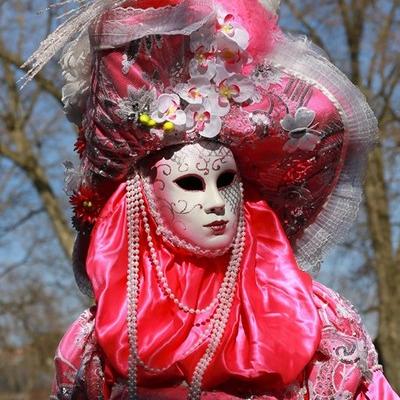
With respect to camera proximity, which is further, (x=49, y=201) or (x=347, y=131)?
(x=49, y=201)

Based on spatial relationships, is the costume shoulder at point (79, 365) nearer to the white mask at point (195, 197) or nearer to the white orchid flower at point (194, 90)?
the white mask at point (195, 197)

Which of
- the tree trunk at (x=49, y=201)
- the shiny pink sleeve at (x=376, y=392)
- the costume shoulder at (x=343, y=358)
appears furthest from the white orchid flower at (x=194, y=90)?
the tree trunk at (x=49, y=201)

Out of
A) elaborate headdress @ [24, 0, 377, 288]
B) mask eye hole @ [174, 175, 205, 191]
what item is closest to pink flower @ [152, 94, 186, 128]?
elaborate headdress @ [24, 0, 377, 288]

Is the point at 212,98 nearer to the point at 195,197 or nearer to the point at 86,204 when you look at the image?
the point at 195,197

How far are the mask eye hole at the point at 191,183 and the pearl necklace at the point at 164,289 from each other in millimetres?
106

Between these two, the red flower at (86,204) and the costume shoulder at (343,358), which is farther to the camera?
the red flower at (86,204)

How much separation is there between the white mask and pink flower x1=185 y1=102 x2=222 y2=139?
4 cm

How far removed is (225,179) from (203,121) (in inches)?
5.9

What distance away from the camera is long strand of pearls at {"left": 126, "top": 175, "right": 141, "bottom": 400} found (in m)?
2.00

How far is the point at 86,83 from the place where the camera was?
Result: 2.23m

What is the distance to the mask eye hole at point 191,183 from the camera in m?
2.09

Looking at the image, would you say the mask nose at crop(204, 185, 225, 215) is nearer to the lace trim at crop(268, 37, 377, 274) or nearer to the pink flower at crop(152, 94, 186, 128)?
the pink flower at crop(152, 94, 186, 128)

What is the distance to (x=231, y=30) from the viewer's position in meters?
2.10

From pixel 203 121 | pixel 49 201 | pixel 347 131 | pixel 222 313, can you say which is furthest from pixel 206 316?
pixel 49 201
